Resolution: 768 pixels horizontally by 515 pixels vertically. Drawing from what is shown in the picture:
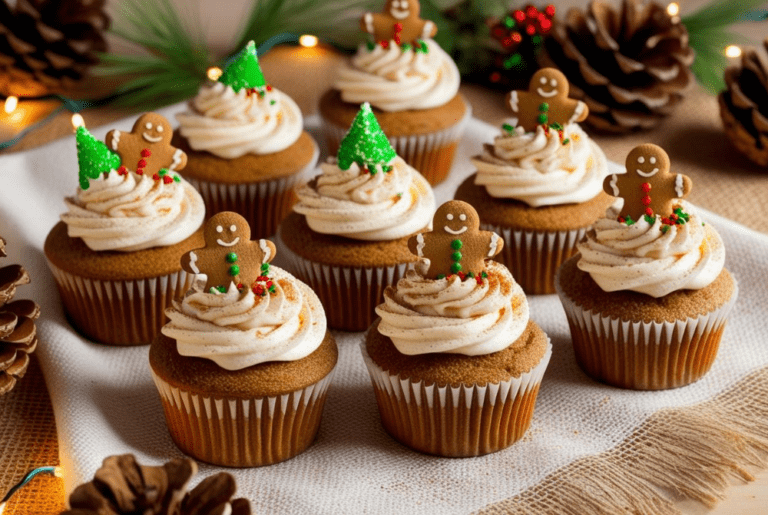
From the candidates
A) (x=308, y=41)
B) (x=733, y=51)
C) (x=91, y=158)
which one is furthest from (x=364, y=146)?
(x=733, y=51)

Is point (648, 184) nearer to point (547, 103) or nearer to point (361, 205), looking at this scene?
point (547, 103)

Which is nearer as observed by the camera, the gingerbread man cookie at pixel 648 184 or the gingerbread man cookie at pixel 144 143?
the gingerbread man cookie at pixel 648 184

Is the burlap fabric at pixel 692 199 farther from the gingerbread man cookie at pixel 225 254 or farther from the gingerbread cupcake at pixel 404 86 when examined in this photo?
the gingerbread cupcake at pixel 404 86

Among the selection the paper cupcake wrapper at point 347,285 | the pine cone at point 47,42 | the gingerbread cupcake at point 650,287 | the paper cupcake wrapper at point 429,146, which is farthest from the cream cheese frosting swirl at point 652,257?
the pine cone at point 47,42

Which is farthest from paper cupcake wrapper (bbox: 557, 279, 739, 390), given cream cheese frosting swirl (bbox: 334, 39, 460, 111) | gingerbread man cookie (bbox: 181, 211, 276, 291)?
cream cheese frosting swirl (bbox: 334, 39, 460, 111)

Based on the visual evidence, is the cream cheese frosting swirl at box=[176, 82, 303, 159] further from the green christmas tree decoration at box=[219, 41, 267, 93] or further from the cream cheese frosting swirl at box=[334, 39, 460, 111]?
the cream cheese frosting swirl at box=[334, 39, 460, 111]

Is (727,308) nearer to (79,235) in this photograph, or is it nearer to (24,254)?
(79,235)
